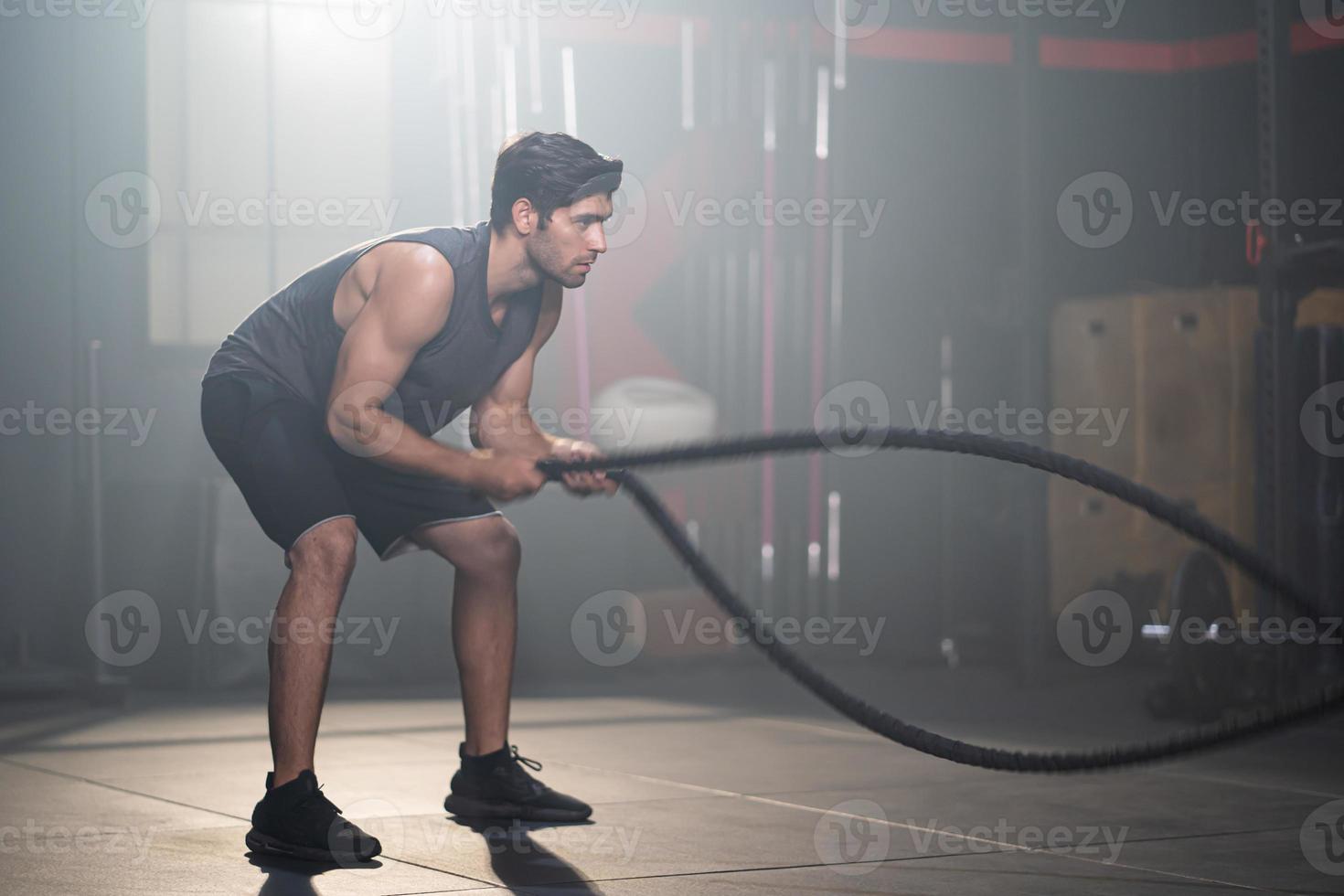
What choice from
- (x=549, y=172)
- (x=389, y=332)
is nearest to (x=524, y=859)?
(x=389, y=332)

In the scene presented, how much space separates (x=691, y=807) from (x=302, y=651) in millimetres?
885

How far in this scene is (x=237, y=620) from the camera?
548cm

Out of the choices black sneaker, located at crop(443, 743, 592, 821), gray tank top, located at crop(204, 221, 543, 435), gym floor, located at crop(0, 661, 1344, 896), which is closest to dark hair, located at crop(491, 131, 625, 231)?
gray tank top, located at crop(204, 221, 543, 435)

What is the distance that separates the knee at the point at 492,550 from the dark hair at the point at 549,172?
1.79 ft

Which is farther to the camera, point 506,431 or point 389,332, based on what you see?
point 506,431

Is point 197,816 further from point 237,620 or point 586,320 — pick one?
point 586,320

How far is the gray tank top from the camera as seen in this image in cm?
275

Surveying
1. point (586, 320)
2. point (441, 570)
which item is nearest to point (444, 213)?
point (586, 320)

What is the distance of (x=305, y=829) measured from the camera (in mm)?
2498

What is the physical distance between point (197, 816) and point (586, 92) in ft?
13.0

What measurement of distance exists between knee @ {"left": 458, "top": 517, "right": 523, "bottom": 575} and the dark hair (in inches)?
21.5

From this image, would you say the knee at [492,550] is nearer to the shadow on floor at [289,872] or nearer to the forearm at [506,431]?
the forearm at [506,431]

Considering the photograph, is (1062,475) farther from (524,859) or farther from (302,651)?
(302,651)

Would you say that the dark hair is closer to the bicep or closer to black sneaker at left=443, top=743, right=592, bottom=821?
the bicep
